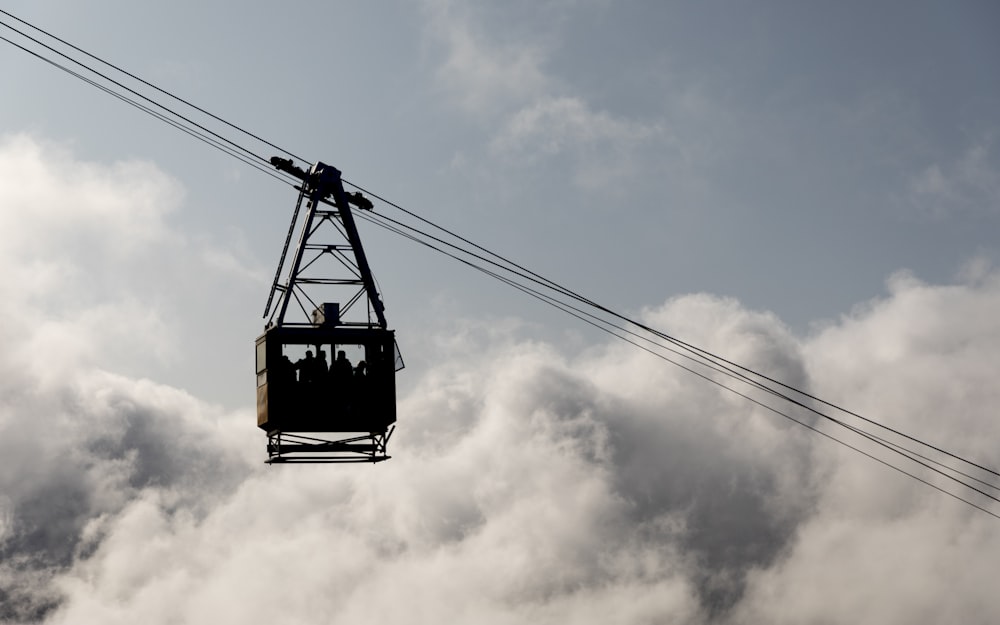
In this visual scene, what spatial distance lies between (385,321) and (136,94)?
12.1 m

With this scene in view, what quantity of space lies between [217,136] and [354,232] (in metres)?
7.64

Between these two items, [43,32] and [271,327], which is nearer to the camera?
[43,32]

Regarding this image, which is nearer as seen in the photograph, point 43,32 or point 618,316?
point 43,32

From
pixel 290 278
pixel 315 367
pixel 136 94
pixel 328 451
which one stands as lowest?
pixel 328 451

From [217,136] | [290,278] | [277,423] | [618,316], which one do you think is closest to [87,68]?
[217,136]

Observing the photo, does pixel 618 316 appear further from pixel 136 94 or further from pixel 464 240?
pixel 136 94

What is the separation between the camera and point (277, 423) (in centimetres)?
4116

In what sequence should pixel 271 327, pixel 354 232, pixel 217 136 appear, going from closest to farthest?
pixel 217 136 < pixel 271 327 < pixel 354 232

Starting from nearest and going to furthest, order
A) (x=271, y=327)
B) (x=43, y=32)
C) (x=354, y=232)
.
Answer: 1. (x=43, y=32)
2. (x=271, y=327)
3. (x=354, y=232)

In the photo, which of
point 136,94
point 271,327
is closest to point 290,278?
point 271,327

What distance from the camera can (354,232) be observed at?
44.7 metres

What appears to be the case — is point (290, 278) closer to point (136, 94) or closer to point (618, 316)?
point (136, 94)

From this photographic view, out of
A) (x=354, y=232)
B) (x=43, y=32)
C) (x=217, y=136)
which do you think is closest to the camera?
(x=43, y=32)

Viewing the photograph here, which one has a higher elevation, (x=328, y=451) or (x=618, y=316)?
(x=618, y=316)
